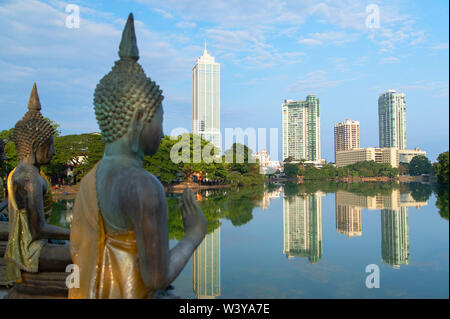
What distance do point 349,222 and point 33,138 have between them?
1463 centimetres

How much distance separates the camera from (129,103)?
1710 mm

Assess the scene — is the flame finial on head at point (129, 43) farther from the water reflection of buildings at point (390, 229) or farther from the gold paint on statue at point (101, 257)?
the water reflection of buildings at point (390, 229)

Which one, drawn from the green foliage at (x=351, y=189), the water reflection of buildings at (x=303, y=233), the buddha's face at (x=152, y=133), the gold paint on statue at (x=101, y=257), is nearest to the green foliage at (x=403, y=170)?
the green foliage at (x=351, y=189)

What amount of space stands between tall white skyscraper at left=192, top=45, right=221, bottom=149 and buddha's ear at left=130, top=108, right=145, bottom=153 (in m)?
83.1

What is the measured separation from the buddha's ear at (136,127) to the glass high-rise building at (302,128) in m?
117

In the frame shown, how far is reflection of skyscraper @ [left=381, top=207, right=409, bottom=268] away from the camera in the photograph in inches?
377

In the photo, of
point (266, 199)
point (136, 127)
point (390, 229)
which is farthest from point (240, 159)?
point (136, 127)

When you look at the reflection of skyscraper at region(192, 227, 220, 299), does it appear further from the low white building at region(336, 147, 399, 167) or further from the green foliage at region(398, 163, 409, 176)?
the low white building at region(336, 147, 399, 167)

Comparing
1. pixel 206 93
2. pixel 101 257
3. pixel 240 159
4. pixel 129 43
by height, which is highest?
pixel 206 93

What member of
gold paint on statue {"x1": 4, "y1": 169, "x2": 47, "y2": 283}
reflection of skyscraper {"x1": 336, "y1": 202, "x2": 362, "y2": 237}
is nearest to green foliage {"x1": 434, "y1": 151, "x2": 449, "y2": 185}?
reflection of skyscraper {"x1": 336, "y1": 202, "x2": 362, "y2": 237}

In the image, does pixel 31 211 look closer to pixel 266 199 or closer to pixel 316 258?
pixel 316 258

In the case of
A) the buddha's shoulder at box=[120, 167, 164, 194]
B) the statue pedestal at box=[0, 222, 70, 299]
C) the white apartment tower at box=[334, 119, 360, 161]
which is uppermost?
the white apartment tower at box=[334, 119, 360, 161]

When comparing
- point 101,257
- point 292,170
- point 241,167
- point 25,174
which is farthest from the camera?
point 292,170

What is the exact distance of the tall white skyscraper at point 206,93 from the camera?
8675 cm
